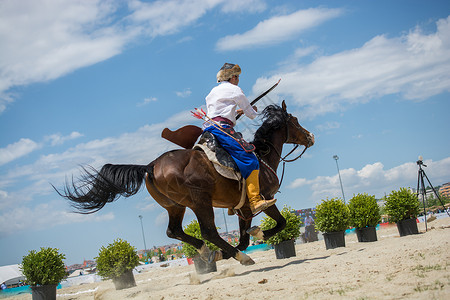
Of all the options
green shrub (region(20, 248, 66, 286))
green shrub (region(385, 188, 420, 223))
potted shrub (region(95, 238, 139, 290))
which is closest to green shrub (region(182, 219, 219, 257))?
potted shrub (region(95, 238, 139, 290))

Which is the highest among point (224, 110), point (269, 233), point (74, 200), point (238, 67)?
point (238, 67)

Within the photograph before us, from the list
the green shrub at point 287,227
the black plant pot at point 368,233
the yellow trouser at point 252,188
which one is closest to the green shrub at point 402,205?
the black plant pot at point 368,233

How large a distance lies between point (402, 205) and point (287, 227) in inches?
131

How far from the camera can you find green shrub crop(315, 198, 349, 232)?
9.89 metres

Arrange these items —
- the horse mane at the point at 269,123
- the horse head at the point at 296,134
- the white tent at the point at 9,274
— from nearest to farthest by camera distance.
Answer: the horse mane at the point at 269,123, the horse head at the point at 296,134, the white tent at the point at 9,274

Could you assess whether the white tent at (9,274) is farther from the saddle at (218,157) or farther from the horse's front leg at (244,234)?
the saddle at (218,157)

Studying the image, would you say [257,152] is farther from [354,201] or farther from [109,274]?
[109,274]

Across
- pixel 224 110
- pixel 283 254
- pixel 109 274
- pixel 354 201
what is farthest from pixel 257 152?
pixel 109 274

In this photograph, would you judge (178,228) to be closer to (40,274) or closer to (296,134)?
(296,134)

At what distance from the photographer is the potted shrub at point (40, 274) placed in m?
9.55

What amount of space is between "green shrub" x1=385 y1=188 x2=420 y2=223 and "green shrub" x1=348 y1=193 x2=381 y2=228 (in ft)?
1.31

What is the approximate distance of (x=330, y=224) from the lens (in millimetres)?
9961

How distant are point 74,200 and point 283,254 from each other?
197 inches

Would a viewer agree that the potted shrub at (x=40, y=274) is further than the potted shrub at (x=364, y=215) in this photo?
No
